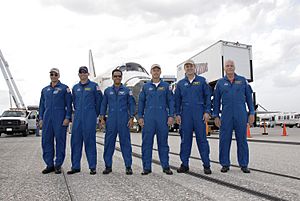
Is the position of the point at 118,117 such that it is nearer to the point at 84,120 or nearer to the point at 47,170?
the point at 84,120

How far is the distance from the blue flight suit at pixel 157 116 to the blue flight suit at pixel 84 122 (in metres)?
0.95

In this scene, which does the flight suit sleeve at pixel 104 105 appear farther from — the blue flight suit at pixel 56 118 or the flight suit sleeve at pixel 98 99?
the blue flight suit at pixel 56 118

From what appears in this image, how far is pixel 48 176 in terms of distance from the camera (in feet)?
18.4

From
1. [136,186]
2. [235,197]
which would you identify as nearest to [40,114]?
[136,186]

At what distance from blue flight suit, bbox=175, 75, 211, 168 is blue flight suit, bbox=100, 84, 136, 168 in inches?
36.2

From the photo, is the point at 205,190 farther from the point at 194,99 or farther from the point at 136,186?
the point at 194,99

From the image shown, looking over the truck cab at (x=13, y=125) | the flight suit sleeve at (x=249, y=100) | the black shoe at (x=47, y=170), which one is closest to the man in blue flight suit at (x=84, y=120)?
the black shoe at (x=47, y=170)

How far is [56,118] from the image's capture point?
6.18 metres

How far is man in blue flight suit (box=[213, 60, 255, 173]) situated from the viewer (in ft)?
19.5

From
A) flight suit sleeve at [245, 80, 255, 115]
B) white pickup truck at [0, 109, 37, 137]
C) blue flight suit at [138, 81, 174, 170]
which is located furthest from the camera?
white pickup truck at [0, 109, 37, 137]

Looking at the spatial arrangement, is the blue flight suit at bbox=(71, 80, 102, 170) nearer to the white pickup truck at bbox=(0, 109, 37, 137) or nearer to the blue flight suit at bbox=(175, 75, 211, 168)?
the blue flight suit at bbox=(175, 75, 211, 168)

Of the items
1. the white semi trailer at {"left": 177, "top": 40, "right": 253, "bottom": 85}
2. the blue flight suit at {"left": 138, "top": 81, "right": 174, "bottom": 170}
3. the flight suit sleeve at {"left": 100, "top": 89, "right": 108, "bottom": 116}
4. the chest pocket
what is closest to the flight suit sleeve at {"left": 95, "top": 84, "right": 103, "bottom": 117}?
the flight suit sleeve at {"left": 100, "top": 89, "right": 108, "bottom": 116}

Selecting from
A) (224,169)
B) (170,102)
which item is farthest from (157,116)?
(224,169)

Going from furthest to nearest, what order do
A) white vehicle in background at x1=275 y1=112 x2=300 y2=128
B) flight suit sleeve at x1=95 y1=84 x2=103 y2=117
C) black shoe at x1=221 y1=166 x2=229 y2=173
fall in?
white vehicle in background at x1=275 y1=112 x2=300 y2=128, flight suit sleeve at x1=95 y1=84 x2=103 y2=117, black shoe at x1=221 y1=166 x2=229 y2=173
